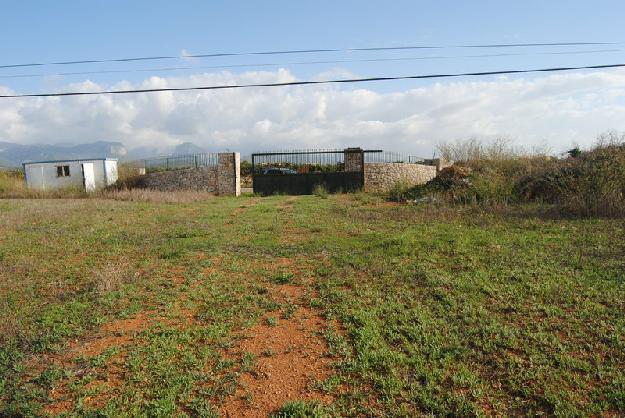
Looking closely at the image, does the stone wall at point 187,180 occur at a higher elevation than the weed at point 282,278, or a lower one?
higher

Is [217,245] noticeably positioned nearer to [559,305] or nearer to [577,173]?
[559,305]

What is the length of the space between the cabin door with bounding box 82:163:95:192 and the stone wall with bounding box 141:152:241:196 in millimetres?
6124

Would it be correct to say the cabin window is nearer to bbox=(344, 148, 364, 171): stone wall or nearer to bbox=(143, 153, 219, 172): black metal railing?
bbox=(143, 153, 219, 172): black metal railing

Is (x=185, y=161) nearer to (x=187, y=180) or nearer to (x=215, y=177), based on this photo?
(x=187, y=180)

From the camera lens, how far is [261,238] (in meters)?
8.21

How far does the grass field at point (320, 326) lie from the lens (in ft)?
9.92

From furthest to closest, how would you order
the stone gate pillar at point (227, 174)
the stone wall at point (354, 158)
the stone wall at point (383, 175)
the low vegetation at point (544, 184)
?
the stone wall at point (383, 175) → the stone wall at point (354, 158) → the stone gate pillar at point (227, 174) → the low vegetation at point (544, 184)

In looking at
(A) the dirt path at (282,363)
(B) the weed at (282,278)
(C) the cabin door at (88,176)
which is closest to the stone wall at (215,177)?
(C) the cabin door at (88,176)

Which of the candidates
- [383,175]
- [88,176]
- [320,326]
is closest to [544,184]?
[383,175]

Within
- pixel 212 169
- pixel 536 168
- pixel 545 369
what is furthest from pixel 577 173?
pixel 212 169

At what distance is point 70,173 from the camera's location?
24141mm

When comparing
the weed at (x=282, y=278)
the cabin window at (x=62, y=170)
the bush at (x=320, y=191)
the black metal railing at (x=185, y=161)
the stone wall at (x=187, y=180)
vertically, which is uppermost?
the black metal railing at (x=185, y=161)

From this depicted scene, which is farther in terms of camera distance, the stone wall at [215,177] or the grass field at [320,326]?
the stone wall at [215,177]

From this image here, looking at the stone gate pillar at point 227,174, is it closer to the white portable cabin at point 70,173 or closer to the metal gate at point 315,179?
the metal gate at point 315,179
